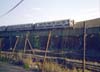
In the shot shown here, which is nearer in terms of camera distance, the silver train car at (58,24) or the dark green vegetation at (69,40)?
the dark green vegetation at (69,40)

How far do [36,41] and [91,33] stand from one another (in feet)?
33.0

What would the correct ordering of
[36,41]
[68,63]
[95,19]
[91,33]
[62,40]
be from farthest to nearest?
1. [36,41]
2. [62,40]
3. [95,19]
4. [91,33]
5. [68,63]

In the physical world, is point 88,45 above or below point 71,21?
below

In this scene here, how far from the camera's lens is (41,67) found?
11672 millimetres

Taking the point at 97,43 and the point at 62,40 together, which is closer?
the point at 97,43

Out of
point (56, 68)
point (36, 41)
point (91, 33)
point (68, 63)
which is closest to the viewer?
point (56, 68)

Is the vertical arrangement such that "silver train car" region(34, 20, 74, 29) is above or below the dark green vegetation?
above

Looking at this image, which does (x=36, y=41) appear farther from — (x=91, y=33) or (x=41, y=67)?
(x=41, y=67)

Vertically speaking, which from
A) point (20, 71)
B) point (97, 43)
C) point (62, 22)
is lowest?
point (20, 71)

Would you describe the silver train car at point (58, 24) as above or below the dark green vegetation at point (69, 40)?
above

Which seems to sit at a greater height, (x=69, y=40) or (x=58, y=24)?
(x=58, y=24)

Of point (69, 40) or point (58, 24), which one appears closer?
point (58, 24)

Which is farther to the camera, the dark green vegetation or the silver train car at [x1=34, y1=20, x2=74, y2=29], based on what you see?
the silver train car at [x1=34, y1=20, x2=74, y2=29]

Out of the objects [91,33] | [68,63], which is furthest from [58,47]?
[68,63]
